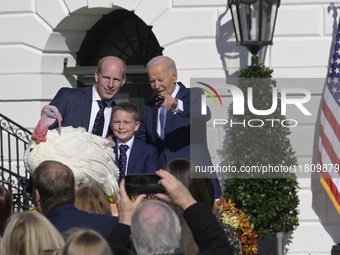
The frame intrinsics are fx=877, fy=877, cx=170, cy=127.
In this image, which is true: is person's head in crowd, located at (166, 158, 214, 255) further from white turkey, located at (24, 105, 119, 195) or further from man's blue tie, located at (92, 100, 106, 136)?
man's blue tie, located at (92, 100, 106, 136)

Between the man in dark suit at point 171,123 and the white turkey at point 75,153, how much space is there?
84 cm

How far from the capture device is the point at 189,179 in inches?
192

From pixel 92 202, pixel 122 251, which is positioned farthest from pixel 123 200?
pixel 92 202

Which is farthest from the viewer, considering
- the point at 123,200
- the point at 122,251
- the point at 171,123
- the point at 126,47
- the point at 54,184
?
the point at 126,47

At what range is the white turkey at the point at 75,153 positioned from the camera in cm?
696

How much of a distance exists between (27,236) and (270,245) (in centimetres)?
610

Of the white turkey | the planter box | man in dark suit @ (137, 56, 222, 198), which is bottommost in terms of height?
the planter box

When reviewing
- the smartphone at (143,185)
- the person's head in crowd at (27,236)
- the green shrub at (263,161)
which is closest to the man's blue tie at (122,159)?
the green shrub at (263,161)

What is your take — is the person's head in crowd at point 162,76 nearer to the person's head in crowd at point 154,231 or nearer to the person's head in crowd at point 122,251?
the person's head in crowd at point 122,251

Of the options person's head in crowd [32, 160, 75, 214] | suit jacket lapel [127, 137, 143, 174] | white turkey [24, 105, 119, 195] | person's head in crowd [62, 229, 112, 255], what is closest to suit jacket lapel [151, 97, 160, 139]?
suit jacket lapel [127, 137, 143, 174]

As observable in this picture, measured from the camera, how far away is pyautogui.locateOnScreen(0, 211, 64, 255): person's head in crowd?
449 cm

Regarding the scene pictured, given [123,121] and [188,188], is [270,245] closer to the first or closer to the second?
[123,121]

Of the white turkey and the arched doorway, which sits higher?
the arched doorway

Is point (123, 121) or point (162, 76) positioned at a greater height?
point (162, 76)
